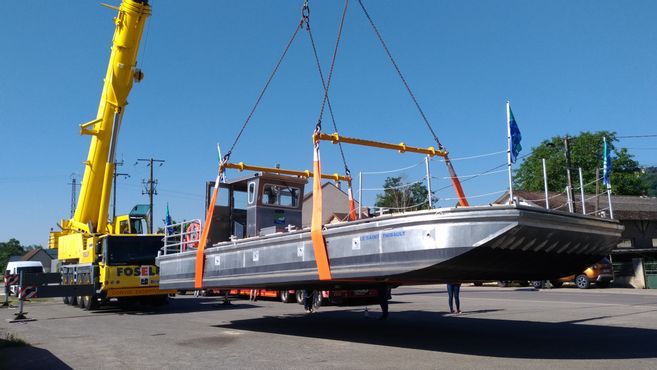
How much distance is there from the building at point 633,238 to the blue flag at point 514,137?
825 inches

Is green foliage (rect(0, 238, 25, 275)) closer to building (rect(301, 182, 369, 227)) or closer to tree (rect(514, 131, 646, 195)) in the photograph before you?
building (rect(301, 182, 369, 227))

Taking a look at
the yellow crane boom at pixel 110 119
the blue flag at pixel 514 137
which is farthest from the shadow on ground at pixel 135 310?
the blue flag at pixel 514 137

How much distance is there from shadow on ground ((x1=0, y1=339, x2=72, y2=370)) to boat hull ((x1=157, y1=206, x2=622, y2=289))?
116 inches

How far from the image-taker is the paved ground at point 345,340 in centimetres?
718

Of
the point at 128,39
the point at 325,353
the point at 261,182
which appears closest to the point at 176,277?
the point at 261,182

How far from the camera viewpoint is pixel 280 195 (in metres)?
10.9

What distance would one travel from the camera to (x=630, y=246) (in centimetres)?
3591

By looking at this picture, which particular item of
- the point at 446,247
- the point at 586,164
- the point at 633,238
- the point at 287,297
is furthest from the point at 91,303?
the point at 586,164

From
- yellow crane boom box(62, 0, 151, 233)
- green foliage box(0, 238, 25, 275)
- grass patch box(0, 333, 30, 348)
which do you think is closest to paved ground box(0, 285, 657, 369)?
grass patch box(0, 333, 30, 348)

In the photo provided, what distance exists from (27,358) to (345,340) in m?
4.86

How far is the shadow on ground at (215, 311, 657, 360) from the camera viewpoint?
25.2ft

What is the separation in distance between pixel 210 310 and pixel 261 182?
276 inches

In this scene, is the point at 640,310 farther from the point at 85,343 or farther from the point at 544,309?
the point at 85,343

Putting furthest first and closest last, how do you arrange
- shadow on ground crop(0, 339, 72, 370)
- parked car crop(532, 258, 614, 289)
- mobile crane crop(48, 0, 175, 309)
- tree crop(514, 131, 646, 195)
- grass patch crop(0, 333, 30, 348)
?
tree crop(514, 131, 646, 195)
parked car crop(532, 258, 614, 289)
mobile crane crop(48, 0, 175, 309)
grass patch crop(0, 333, 30, 348)
shadow on ground crop(0, 339, 72, 370)
